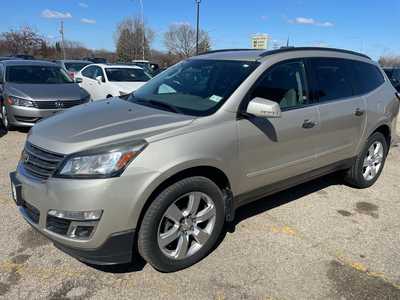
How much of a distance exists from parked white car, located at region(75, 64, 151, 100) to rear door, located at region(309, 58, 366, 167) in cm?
650

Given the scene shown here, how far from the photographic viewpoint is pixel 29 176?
279 cm

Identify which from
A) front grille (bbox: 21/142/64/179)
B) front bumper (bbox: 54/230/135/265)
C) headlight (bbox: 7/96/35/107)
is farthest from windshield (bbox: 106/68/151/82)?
front bumper (bbox: 54/230/135/265)

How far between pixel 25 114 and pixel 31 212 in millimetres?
5074

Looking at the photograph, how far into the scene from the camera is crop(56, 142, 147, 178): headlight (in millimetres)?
2488

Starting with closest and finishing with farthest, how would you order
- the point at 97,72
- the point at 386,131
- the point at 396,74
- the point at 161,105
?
the point at 161,105 < the point at 386,131 < the point at 97,72 < the point at 396,74

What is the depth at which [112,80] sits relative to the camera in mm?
10438

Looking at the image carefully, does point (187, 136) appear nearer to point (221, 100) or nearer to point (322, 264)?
point (221, 100)

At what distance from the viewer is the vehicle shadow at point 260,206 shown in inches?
118

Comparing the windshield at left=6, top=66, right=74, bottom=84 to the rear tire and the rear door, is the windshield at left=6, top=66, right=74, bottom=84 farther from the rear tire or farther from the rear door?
the rear tire

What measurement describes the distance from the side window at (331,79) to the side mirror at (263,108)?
1107 mm

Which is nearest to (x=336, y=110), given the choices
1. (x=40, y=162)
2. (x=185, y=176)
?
(x=185, y=176)

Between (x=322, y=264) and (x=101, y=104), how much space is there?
8.58ft

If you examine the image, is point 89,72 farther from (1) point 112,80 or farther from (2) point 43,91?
(2) point 43,91

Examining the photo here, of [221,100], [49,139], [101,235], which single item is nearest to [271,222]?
[221,100]
